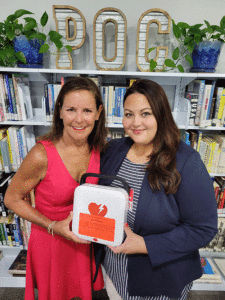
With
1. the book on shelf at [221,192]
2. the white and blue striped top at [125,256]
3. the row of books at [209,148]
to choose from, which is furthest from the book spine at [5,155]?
the book on shelf at [221,192]

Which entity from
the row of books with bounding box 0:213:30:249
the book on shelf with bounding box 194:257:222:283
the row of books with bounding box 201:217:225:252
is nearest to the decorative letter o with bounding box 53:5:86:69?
the row of books with bounding box 0:213:30:249

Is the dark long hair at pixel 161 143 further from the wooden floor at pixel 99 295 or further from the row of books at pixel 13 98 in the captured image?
the wooden floor at pixel 99 295

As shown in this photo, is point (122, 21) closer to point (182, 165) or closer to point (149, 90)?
point (149, 90)

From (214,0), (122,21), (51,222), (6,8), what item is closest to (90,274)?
(51,222)

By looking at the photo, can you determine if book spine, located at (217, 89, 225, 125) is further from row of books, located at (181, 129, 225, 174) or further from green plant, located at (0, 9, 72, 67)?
green plant, located at (0, 9, 72, 67)

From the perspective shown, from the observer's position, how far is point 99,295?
179 cm

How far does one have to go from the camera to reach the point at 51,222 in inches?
41.4

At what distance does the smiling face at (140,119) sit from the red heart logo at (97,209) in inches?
14.5

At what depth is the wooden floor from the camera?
5.78ft

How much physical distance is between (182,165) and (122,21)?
1203 millimetres

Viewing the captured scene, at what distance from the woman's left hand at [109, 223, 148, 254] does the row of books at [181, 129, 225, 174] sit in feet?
3.38

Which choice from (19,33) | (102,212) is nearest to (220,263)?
(102,212)

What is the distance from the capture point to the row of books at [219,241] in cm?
188

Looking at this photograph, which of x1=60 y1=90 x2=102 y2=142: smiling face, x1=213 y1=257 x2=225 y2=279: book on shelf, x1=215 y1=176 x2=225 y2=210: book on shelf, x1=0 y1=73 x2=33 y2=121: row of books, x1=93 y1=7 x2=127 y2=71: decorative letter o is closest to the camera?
x1=60 y1=90 x2=102 y2=142: smiling face
